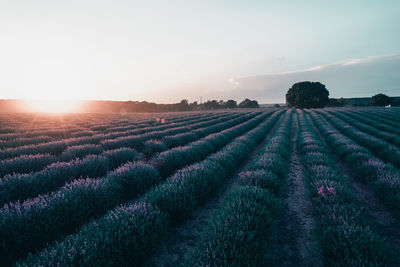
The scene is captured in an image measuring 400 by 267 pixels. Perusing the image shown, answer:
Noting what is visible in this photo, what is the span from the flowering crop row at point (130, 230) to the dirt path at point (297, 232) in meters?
1.39

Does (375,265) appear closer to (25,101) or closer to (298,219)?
(298,219)

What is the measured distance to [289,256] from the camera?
2.14 meters

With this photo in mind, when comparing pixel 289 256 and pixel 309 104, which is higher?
pixel 309 104

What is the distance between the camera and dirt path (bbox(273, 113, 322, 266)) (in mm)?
2098

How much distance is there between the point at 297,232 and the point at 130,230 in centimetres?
222

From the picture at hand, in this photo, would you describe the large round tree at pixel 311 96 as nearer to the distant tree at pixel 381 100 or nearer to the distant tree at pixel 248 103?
the distant tree at pixel 381 100

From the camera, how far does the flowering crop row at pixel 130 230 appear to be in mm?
1647

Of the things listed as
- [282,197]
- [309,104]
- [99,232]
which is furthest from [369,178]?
[309,104]

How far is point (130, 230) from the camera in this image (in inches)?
80.0

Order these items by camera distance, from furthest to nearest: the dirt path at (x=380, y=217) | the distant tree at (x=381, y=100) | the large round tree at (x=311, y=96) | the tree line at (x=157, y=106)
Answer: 1. the tree line at (x=157, y=106)
2. the distant tree at (x=381, y=100)
3. the large round tree at (x=311, y=96)
4. the dirt path at (x=380, y=217)

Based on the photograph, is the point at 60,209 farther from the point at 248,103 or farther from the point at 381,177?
the point at 248,103

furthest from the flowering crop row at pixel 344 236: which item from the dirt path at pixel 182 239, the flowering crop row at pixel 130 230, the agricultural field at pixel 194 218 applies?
the flowering crop row at pixel 130 230

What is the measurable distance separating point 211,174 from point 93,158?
3024 millimetres

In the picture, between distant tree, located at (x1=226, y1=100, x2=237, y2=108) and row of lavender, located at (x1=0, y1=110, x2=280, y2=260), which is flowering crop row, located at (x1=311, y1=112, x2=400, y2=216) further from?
A: distant tree, located at (x1=226, y1=100, x2=237, y2=108)
